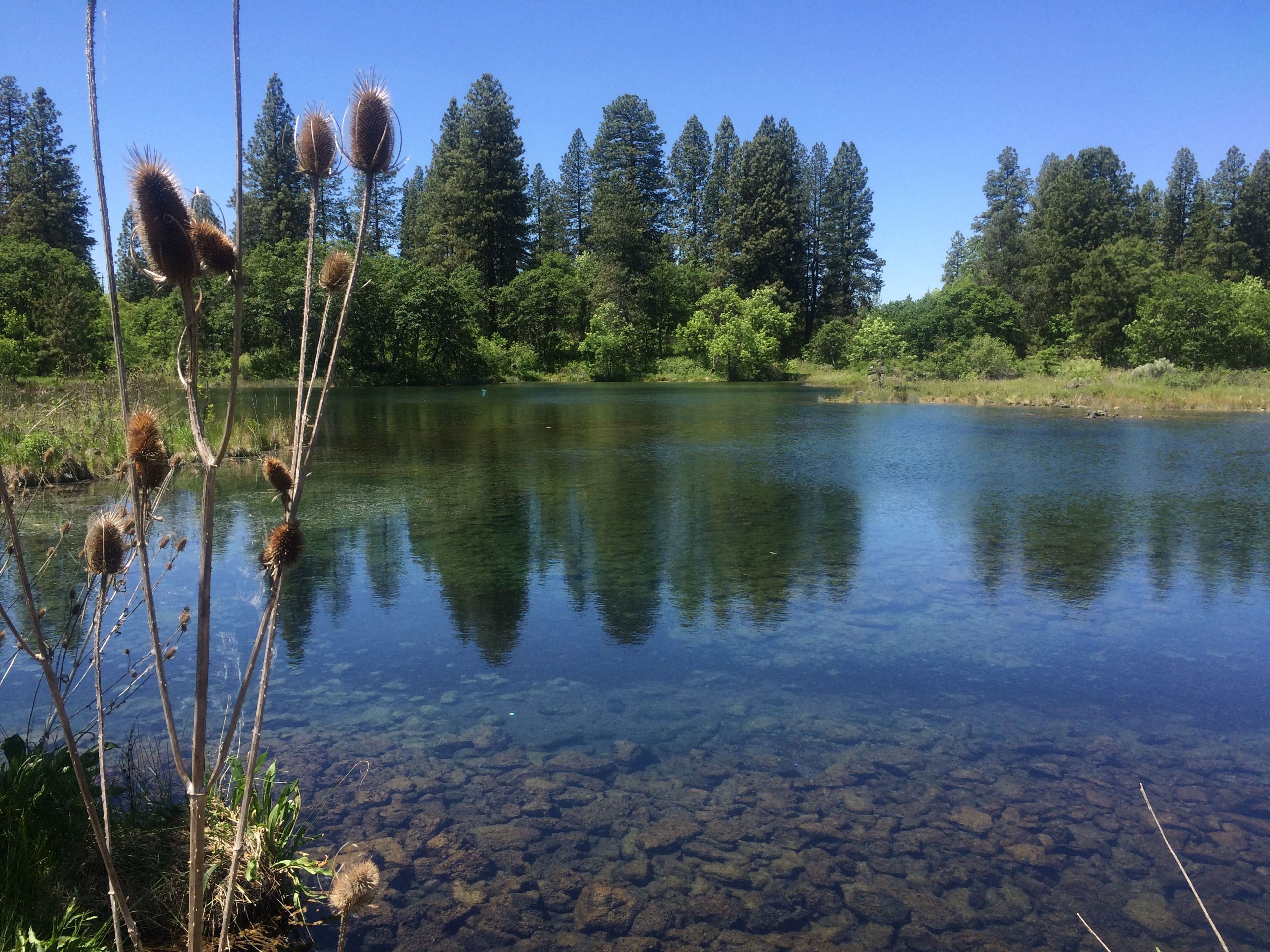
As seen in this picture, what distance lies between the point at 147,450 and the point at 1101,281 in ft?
187

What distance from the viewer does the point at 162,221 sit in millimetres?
1626

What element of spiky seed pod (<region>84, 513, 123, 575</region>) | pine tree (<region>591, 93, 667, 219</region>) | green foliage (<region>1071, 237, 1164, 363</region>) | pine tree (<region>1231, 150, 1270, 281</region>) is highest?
pine tree (<region>591, 93, 667, 219</region>)

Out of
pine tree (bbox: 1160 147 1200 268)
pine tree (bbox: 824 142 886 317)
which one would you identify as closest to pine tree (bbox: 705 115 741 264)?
pine tree (bbox: 824 142 886 317)

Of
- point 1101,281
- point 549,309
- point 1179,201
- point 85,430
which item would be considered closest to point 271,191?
point 549,309

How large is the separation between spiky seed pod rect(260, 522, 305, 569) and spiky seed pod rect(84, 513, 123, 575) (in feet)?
2.04

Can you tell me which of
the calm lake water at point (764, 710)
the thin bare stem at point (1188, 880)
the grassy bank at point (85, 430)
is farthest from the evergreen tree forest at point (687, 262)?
the thin bare stem at point (1188, 880)

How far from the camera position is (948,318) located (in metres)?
54.8

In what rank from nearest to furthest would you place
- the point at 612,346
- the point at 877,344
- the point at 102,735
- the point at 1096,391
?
the point at 102,735 < the point at 1096,391 < the point at 877,344 < the point at 612,346

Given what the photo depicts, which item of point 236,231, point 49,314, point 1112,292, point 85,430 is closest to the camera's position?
point 236,231

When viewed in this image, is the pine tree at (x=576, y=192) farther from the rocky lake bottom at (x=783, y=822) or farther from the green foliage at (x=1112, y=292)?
the rocky lake bottom at (x=783, y=822)

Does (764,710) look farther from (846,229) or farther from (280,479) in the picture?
(846,229)

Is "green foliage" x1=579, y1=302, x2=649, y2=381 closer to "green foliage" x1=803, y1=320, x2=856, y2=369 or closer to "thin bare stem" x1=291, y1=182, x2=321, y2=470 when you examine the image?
"green foliage" x1=803, y1=320, x2=856, y2=369

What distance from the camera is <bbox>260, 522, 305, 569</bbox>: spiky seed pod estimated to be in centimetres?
189

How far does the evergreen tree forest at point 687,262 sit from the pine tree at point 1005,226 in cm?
19
